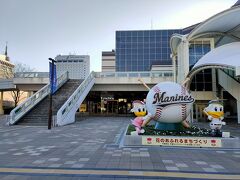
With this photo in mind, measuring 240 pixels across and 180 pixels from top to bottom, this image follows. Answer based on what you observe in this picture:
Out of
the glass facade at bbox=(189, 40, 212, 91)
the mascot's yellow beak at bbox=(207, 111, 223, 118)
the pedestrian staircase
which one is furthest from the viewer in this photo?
the glass facade at bbox=(189, 40, 212, 91)

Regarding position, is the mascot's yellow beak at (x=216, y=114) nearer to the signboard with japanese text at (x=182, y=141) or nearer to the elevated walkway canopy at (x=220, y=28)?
the signboard with japanese text at (x=182, y=141)

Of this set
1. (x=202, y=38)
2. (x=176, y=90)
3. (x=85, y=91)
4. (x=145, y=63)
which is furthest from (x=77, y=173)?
(x=145, y=63)

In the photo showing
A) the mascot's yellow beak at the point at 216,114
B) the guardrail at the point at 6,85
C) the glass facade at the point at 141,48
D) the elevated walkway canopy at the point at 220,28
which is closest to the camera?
the mascot's yellow beak at the point at 216,114

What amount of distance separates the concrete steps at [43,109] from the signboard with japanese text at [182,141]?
43.5ft

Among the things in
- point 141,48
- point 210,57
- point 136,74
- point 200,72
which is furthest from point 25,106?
point 141,48

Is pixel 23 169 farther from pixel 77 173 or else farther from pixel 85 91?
pixel 85 91

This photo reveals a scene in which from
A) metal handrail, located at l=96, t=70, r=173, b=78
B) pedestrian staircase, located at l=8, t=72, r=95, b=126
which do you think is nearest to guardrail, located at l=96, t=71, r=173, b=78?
metal handrail, located at l=96, t=70, r=173, b=78

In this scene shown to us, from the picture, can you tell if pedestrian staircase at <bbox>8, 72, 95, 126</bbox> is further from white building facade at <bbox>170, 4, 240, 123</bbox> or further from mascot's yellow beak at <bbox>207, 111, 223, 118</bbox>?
mascot's yellow beak at <bbox>207, 111, 223, 118</bbox>

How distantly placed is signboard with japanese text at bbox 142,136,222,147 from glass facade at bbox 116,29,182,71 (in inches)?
3317

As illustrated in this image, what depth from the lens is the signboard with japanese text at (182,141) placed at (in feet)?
37.6

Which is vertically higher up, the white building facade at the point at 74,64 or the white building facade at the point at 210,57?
the white building facade at the point at 74,64

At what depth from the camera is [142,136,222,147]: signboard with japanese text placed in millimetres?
11446

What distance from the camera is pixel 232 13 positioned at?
25.0 metres


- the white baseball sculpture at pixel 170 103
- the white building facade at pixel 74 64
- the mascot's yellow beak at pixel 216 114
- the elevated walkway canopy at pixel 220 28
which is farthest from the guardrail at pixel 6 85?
the white building facade at pixel 74 64
